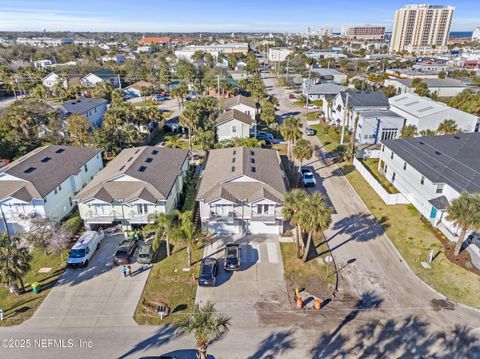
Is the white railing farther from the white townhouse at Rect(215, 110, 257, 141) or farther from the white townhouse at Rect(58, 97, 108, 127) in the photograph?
the white townhouse at Rect(58, 97, 108, 127)

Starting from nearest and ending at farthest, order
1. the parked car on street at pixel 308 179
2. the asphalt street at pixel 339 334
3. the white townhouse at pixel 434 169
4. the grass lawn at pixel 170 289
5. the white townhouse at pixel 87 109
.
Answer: the asphalt street at pixel 339 334 < the grass lawn at pixel 170 289 < the white townhouse at pixel 434 169 < the parked car on street at pixel 308 179 < the white townhouse at pixel 87 109

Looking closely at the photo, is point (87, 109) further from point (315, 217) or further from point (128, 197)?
point (315, 217)

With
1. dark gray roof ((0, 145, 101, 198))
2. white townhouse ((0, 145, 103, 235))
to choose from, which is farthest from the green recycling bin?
dark gray roof ((0, 145, 101, 198))

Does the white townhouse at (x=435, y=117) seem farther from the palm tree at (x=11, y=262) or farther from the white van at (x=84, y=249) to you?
the palm tree at (x=11, y=262)

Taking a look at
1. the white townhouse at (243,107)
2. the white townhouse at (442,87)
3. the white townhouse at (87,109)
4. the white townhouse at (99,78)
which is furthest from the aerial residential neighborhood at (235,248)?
the white townhouse at (99,78)

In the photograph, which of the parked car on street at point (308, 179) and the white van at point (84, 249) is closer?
the white van at point (84, 249)

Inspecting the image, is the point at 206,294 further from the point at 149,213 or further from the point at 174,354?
the point at 149,213
